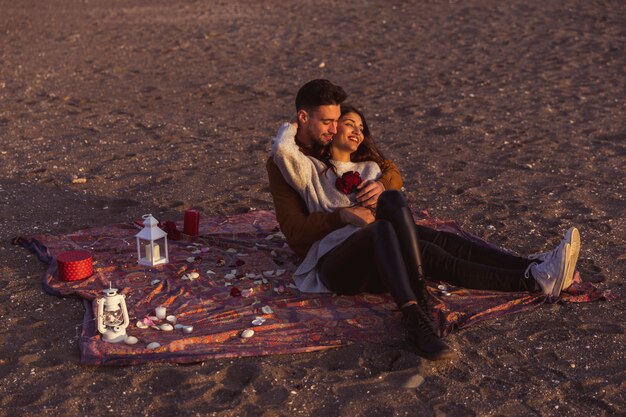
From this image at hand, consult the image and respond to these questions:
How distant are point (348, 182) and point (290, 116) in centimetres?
517

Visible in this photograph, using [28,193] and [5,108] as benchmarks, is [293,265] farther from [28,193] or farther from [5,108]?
[5,108]

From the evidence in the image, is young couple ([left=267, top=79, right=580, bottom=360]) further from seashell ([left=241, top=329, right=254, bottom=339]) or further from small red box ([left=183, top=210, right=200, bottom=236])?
small red box ([left=183, top=210, right=200, bottom=236])

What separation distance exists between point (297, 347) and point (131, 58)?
1002cm

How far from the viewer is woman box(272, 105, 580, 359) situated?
17.1 feet

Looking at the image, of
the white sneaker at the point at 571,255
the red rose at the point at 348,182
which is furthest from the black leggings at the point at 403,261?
the red rose at the point at 348,182

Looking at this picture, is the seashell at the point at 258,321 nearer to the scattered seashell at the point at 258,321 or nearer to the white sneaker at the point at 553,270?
the scattered seashell at the point at 258,321

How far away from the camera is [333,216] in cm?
579

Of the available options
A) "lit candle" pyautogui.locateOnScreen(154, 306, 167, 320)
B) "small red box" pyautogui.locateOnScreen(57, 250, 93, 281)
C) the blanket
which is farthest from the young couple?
"small red box" pyautogui.locateOnScreen(57, 250, 93, 281)

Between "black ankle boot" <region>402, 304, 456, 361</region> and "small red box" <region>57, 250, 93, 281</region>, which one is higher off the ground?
"small red box" <region>57, 250, 93, 281</region>

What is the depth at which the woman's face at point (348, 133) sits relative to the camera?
5980 millimetres

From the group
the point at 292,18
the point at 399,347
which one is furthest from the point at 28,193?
the point at 292,18

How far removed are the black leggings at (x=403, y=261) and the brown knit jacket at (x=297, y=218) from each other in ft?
0.63

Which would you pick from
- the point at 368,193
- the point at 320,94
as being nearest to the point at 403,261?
the point at 368,193

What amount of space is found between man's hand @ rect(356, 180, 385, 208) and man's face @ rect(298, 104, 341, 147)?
413 millimetres
